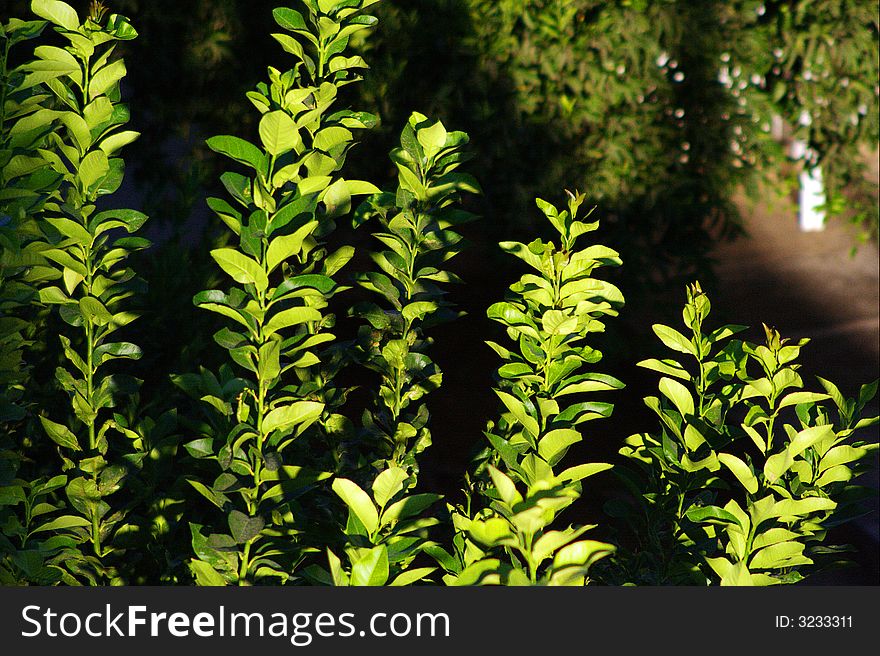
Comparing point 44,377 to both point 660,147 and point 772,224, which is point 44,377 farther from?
point 772,224

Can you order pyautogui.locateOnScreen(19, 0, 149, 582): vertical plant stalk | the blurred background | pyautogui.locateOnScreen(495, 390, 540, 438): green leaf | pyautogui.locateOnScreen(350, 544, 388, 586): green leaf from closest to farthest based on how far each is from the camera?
1. pyautogui.locateOnScreen(350, 544, 388, 586): green leaf
2. pyautogui.locateOnScreen(495, 390, 540, 438): green leaf
3. pyautogui.locateOnScreen(19, 0, 149, 582): vertical plant stalk
4. the blurred background

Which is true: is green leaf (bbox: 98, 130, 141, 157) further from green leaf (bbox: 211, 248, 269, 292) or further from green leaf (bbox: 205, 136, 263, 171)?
green leaf (bbox: 211, 248, 269, 292)

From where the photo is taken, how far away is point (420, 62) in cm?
421

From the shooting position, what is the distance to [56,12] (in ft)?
4.90

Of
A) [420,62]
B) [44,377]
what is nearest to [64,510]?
[44,377]

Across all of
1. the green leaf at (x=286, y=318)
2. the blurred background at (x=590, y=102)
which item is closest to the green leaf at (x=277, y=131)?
the green leaf at (x=286, y=318)

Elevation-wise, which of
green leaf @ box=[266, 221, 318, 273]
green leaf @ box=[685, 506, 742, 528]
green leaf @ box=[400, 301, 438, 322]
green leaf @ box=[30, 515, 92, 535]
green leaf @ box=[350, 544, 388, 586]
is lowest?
green leaf @ box=[350, 544, 388, 586]

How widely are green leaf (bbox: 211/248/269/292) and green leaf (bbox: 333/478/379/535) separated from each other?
301 mm

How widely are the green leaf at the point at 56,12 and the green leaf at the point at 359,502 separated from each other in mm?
842

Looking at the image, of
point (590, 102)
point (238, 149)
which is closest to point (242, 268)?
point (238, 149)

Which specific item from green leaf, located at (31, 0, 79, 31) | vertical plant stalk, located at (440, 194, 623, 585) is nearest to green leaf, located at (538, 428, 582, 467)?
vertical plant stalk, located at (440, 194, 623, 585)

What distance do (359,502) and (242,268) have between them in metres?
0.35

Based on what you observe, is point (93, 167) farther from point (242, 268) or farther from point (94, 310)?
point (242, 268)

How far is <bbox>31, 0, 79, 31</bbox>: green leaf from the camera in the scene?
1481 mm
